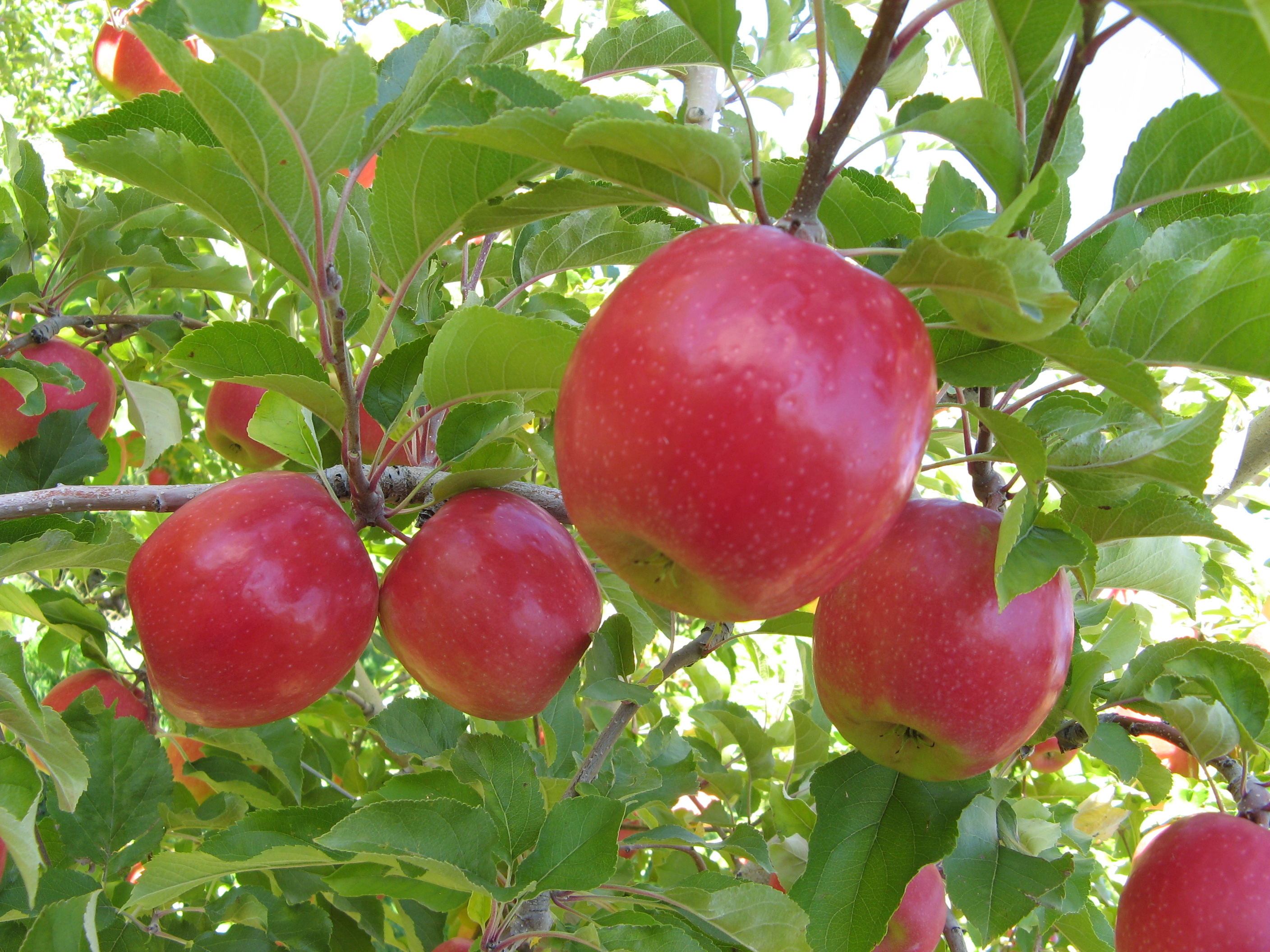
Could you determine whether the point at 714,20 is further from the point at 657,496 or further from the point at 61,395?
the point at 61,395

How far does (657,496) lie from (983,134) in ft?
1.45

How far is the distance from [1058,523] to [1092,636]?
1.02m

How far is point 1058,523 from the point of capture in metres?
0.90

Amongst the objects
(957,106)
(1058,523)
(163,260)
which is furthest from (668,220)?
(163,260)

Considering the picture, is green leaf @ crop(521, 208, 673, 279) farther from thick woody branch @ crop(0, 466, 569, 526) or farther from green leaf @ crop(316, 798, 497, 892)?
green leaf @ crop(316, 798, 497, 892)

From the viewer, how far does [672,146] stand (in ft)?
2.30

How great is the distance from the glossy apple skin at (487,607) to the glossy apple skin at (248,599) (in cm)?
7

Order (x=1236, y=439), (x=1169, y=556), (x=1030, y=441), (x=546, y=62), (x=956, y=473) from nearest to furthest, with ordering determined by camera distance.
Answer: (x=1030, y=441) < (x=1169, y=556) < (x=1236, y=439) < (x=956, y=473) < (x=546, y=62)

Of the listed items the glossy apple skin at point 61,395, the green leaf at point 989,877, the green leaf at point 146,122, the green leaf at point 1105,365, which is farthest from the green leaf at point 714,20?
the glossy apple skin at point 61,395

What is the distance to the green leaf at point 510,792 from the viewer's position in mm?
1111

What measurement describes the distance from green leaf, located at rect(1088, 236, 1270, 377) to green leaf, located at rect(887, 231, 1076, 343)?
0.75ft

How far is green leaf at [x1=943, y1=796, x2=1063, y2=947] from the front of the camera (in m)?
1.13

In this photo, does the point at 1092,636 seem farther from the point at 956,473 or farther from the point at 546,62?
the point at 546,62

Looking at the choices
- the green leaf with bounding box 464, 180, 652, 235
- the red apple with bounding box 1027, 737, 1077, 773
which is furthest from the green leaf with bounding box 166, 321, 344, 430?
the red apple with bounding box 1027, 737, 1077, 773
